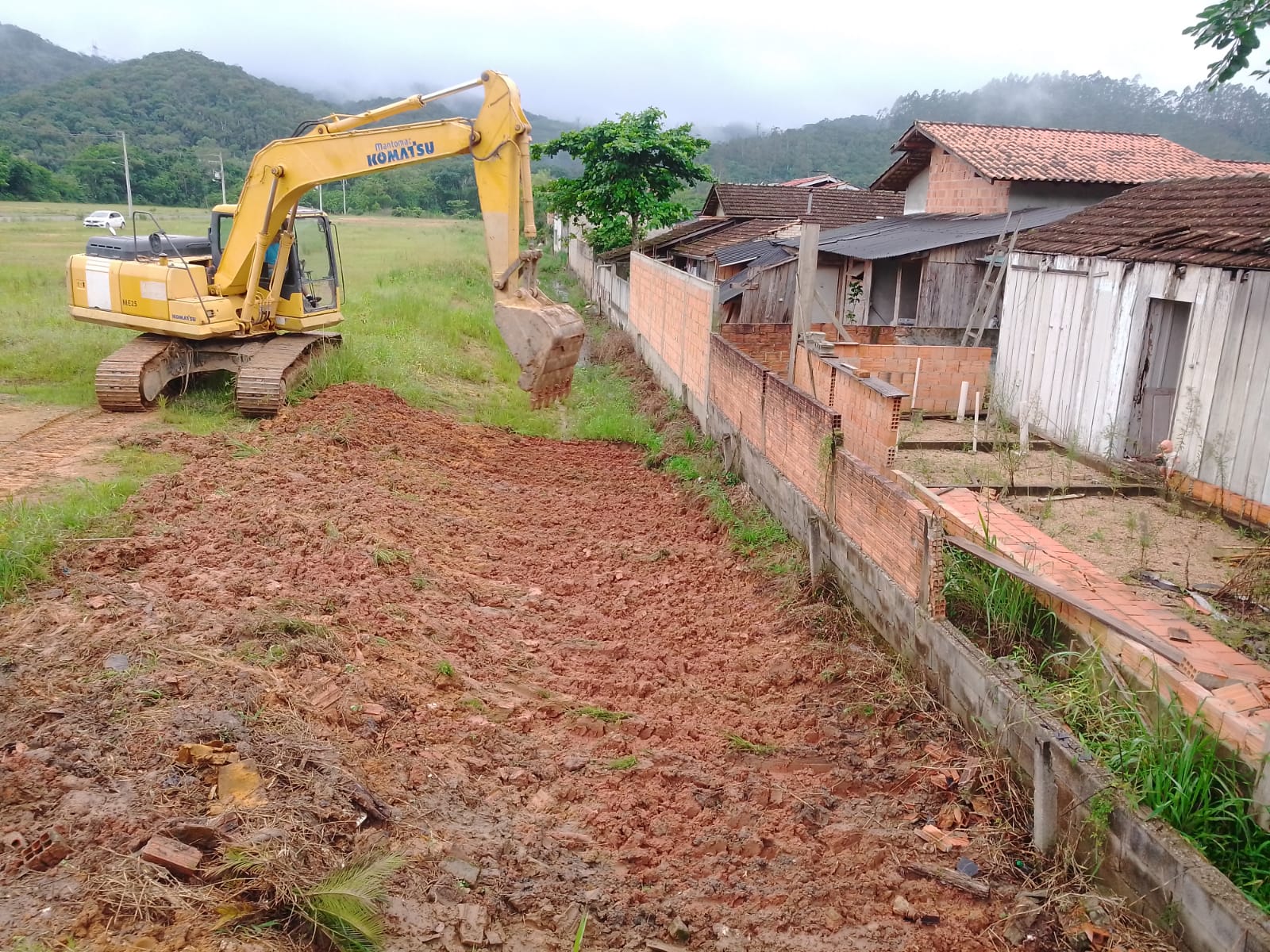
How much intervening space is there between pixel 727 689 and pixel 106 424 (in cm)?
852

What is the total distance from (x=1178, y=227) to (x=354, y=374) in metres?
10.6

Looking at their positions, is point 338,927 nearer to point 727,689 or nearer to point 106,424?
point 727,689

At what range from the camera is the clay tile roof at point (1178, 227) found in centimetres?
886

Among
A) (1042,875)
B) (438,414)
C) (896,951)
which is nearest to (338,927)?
(896,951)

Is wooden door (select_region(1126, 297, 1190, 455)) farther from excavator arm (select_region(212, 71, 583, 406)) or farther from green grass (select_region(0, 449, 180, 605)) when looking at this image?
green grass (select_region(0, 449, 180, 605))

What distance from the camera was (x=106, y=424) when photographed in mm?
11008

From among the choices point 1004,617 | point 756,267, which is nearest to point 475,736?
point 1004,617

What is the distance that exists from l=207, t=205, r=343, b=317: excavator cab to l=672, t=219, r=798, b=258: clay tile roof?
39.8 feet

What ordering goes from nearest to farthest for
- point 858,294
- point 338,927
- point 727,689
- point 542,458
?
point 338,927 → point 727,689 → point 542,458 → point 858,294

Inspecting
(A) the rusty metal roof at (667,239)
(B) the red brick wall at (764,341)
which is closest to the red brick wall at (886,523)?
(B) the red brick wall at (764,341)

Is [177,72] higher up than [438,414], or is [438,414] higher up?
[177,72]

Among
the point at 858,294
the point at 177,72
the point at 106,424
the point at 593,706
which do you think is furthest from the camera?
the point at 177,72

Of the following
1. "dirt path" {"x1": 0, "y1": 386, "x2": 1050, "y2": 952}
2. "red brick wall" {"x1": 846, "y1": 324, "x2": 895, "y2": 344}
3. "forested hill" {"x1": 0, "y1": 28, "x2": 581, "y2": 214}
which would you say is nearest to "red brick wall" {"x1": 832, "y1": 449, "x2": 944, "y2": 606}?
"dirt path" {"x1": 0, "y1": 386, "x2": 1050, "y2": 952}

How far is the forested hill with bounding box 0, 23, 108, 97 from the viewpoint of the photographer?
10431 cm
